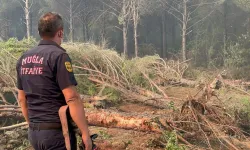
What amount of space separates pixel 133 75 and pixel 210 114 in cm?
337

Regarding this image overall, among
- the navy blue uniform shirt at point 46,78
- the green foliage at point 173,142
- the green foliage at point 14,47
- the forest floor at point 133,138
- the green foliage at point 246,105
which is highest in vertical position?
the green foliage at point 14,47

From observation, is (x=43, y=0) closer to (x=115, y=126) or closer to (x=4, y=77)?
(x=4, y=77)

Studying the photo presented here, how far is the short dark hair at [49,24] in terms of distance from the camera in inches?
84.0

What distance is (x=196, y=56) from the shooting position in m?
17.8

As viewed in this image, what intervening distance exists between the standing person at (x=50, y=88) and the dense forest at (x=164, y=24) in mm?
11533

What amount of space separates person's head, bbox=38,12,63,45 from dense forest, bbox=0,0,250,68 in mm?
11513

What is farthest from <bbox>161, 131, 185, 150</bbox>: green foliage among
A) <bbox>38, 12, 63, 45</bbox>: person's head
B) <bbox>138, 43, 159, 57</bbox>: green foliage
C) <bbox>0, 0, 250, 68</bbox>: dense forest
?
<bbox>138, 43, 159, 57</bbox>: green foliage

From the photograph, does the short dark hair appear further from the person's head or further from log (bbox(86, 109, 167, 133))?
log (bbox(86, 109, 167, 133))

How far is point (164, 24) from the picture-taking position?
21.4 meters

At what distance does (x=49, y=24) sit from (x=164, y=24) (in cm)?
1982

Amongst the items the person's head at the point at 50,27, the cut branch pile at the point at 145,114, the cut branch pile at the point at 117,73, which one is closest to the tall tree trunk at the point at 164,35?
the cut branch pile at the point at 145,114

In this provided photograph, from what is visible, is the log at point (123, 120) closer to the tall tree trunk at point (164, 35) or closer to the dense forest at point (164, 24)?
the dense forest at point (164, 24)

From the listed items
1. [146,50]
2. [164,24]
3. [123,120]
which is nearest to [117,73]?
[123,120]

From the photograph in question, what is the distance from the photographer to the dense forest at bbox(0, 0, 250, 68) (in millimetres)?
16422
